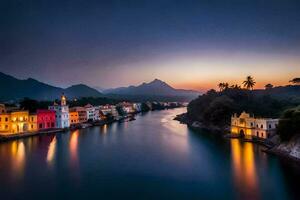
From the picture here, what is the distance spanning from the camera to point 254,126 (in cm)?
2797

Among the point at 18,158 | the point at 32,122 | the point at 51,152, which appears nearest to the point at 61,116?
the point at 32,122

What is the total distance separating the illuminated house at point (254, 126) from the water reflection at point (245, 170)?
1725mm

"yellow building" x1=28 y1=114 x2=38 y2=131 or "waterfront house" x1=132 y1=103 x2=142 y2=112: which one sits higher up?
"waterfront house" x1=132 y1=103 x2=142 y2=112

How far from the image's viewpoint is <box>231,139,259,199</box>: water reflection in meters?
14.6

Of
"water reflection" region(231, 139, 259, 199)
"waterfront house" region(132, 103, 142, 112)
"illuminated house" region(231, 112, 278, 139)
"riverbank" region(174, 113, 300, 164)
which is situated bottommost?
"water reflection" region(231, 139, 259, 199)

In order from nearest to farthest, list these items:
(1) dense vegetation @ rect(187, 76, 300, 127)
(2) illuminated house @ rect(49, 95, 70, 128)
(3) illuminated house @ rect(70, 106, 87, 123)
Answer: (1) dense vegetation @ rect(187, 76, 300, 127), (2) illuminated house @ rect(49, 95, 70, 128), (3) illuminated house @ rect(70, 106, 87, 123)

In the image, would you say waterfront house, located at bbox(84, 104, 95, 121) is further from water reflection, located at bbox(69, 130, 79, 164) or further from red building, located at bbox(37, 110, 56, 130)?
water reflection, located at bbox(69, 130, 79, 164)

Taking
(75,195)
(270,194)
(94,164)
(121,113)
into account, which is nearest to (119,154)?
(94,164)

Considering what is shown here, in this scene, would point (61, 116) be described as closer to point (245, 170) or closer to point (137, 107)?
point (245, 170)

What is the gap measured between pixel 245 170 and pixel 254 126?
34.6 feet

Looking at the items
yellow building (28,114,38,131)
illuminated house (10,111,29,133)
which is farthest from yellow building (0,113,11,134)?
yellow building (28,114,38,131)

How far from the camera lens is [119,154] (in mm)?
23375

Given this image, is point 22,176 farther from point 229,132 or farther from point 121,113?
point 121,113

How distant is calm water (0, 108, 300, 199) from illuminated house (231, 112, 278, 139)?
1.83 meters
